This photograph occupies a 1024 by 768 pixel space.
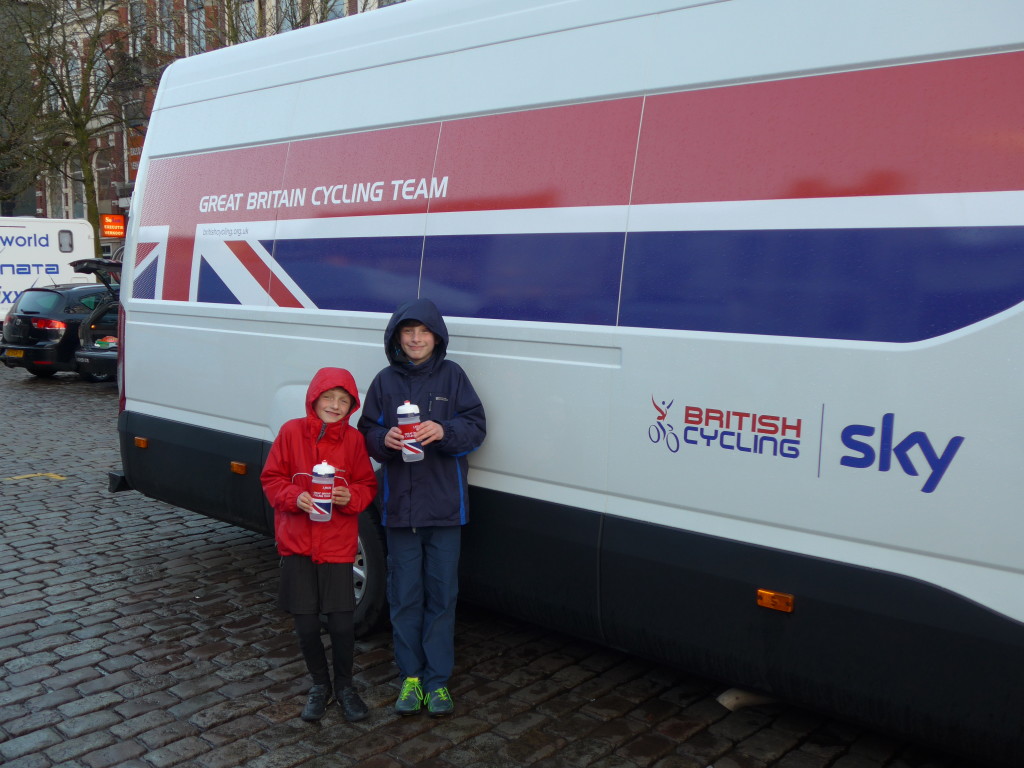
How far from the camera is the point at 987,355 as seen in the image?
8.71ft

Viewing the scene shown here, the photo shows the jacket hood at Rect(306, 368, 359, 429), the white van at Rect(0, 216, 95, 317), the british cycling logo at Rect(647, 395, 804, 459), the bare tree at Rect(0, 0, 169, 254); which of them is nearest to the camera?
the british cycling logo at Rect(647, 395, 804, 459)

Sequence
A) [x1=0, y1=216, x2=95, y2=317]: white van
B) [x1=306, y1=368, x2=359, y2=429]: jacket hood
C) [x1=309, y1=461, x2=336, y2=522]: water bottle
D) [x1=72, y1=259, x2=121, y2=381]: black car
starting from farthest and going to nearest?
[x1=0, y1=216, x2=95, y2=317]: white van
[x1=72, y1=259, x2=121, y2=381]: black car
[x1=306, y1=368, x2=359, y2=429]: jacket hood
[x1=309, y1=461, x2=336, y2=522]: water bottle

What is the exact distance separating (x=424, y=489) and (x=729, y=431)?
123cm

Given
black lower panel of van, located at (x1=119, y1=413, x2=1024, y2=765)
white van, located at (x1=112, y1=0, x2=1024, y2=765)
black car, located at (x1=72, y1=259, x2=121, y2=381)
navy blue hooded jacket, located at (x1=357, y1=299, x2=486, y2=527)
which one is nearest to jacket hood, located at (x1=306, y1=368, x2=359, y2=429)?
navy blue hooded jacket, located at (x1=357, y1=299, x2=486, y2=527)

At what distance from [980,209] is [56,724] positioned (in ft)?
12.0

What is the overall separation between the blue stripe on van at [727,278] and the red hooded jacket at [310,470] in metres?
0.65

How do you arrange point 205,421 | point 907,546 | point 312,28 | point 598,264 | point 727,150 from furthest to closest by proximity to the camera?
point 205,421, point 312,28, point 598,264, point 727,150, point 907,546

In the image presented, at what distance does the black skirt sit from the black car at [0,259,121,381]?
12.8m

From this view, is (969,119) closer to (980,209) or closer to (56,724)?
(980,209)

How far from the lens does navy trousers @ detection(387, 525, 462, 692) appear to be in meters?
3.88

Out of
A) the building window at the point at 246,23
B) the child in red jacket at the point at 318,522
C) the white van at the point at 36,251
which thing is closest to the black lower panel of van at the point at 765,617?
the child in red jacket at the point at 318,522

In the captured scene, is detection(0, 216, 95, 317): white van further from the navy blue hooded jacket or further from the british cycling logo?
the british cycling logo

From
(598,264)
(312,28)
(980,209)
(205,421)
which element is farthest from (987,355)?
(205,421)

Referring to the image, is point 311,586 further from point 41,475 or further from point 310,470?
point 41,475
